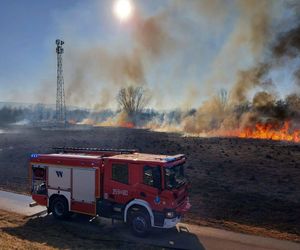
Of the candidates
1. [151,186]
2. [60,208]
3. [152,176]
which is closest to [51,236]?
[60,208]

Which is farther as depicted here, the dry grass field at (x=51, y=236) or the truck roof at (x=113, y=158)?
the truck roof at (x=113, y=158)

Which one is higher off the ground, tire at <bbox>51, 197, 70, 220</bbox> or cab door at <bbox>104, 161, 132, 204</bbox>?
cab door at <bbox>104, 161, 132, 204</bbox>

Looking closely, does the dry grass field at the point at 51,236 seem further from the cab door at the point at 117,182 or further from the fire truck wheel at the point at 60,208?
the cab door at the point at 117,182

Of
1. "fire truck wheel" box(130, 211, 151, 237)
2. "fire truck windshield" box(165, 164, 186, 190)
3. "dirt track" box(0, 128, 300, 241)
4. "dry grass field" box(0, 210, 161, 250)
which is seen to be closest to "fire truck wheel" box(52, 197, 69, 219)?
"dry grass field" box(0, 210, 161, 250)

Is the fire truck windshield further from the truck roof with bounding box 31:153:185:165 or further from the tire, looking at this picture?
the tire

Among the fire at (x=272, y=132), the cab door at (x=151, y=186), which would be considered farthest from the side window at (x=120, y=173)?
the fire at (x=272, y=132)

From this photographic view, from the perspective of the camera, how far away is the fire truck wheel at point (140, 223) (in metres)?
12.7

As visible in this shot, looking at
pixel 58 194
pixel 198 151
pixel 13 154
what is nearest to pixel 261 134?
pixel 198 151

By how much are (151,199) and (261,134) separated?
34.6m

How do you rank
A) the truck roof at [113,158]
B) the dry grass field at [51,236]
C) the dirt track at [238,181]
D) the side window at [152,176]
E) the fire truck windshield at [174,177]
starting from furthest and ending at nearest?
1. the dirt track at [238,181]
2. the truck roof at [113,158]
3. the fire truck windshield at [174,177]
4. the side window at [152,176]
5. the dry grass field at [51,236]

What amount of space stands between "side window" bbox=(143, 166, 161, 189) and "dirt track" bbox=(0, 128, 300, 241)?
3921 mm

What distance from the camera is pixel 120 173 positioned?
13211 millimetres

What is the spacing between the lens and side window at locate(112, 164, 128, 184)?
1306 cm

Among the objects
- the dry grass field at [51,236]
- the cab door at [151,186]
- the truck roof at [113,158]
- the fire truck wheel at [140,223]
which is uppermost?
the truck roof at [113,158]
